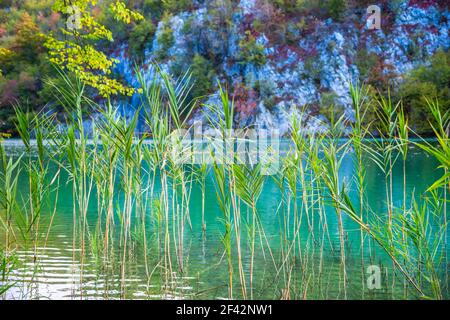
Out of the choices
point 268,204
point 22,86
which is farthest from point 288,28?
point 268,204

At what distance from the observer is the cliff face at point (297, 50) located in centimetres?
4738

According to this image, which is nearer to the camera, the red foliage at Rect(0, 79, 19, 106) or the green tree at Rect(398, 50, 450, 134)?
the green tree at Rect(398, 50, 450, 134)

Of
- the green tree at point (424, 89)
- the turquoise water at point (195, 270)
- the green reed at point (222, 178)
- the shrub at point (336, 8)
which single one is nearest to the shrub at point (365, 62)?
the shrub at point (336, 8)

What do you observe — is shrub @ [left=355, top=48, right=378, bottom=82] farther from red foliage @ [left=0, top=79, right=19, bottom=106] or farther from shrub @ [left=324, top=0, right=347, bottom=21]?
red foliage @ [left=0, top=79, right=19, bottom=106]

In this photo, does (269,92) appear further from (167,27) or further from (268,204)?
(268,204)

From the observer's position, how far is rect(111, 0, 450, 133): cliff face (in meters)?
47.4

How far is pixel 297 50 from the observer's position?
170ft

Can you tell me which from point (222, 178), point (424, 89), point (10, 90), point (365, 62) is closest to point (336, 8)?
point (365, 62)

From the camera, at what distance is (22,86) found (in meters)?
51.5

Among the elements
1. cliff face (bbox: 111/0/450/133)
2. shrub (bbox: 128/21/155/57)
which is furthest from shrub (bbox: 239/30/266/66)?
shrub (bbox: 128/21/155/57)

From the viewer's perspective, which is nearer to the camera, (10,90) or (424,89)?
(424,89)

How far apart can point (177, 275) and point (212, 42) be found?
49.3 m

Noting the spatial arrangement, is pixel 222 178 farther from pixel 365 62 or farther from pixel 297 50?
pixel 297 50

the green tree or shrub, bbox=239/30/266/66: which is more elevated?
shrub, bbox=239/30/266/66
